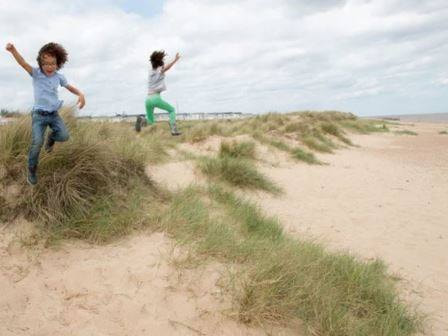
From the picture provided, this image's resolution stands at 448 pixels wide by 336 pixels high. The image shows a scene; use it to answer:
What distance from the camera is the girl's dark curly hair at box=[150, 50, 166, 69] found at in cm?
767

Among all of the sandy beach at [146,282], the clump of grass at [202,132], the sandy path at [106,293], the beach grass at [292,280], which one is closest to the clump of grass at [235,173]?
the sandy beach at [146,282]

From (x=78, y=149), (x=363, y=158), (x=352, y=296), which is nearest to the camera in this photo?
(x=352, y=296)

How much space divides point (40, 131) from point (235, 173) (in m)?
3.85

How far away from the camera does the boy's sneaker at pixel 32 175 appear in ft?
13.0

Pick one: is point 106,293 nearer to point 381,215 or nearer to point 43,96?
point 43,96

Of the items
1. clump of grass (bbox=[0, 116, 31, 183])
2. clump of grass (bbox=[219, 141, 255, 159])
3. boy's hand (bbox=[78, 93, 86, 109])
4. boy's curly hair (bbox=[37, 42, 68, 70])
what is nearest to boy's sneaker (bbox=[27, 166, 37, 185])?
clump of grass (bbox=[0, 116, 31, 183])

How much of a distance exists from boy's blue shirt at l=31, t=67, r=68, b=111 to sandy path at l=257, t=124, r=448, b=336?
3.47 m

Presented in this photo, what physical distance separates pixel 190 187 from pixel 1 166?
2247mm

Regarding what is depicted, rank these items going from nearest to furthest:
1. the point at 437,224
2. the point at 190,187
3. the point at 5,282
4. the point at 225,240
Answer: the point at 5,282 → the point at 225,240 → the point at 190,187 → the point at 437,224

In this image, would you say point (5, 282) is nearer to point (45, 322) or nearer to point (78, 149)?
point (45, 322)

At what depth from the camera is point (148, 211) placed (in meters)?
4.44

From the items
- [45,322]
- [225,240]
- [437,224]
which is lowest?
[437,224]

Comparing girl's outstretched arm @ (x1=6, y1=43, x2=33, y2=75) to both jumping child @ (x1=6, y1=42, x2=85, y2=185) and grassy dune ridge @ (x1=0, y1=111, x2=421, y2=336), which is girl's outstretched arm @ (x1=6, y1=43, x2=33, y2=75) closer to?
jumping child @ (x1=6, y1=42, x2=85, y2=185)

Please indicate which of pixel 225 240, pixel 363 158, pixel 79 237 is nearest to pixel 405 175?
pixel 363 158
